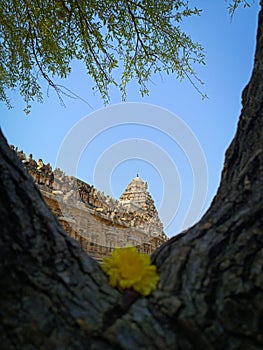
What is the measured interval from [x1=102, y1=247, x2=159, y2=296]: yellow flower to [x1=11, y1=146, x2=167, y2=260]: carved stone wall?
8.46ft

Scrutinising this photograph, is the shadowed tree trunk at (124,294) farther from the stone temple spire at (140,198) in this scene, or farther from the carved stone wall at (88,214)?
the stone temple spire at (140,198)

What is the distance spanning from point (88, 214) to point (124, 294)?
4.29m

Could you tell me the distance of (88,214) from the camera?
4809 mm

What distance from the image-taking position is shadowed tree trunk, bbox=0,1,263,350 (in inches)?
20.0

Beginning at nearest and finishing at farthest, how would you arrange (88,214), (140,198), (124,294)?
(124,294) → (88,214) → (140,198)

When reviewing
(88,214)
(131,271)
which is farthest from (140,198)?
(131,271)

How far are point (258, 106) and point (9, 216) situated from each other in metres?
0.71

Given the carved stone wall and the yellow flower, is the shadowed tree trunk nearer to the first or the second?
the yellow flower

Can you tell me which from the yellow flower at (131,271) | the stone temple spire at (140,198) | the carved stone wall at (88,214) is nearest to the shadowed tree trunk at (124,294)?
the yellow flower at (131,271)

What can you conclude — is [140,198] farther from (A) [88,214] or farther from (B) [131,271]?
(B) [131,271]

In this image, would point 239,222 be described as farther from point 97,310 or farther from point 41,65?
point 41,65

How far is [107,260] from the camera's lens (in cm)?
69

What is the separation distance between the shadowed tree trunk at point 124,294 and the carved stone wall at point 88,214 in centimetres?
264

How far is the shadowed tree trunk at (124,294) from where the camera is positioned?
1.66 feet
